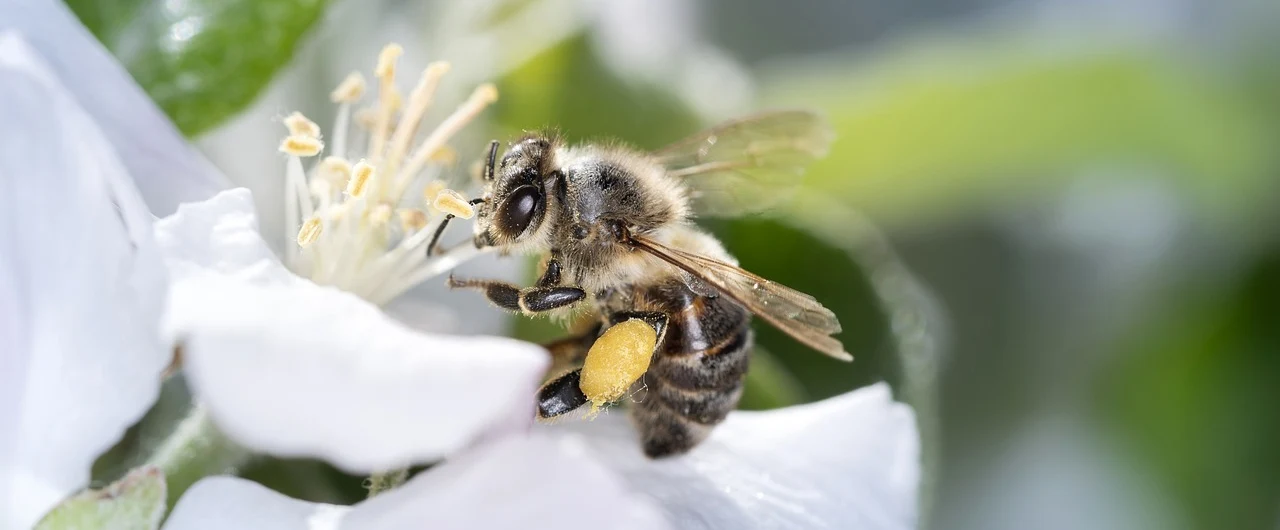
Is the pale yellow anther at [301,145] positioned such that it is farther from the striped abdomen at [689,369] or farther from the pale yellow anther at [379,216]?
the striped abdomen at [689,369]

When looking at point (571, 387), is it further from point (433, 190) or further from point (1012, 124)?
point (1012, 124)

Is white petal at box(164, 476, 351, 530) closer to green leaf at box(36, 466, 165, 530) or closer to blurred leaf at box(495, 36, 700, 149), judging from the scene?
green leaf at box(36, 466, 165, 530)

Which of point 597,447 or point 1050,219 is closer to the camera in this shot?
point 597,447

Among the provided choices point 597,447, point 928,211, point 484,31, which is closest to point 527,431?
point 597,447

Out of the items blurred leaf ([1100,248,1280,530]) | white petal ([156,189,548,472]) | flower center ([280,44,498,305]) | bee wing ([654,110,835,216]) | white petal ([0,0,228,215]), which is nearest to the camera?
white petal ([156,189,548,472])

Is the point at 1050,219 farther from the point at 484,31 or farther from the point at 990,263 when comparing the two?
the point at 484,31

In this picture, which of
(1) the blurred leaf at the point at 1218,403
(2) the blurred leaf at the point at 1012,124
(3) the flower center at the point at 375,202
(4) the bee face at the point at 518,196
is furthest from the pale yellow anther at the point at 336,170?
(1) the blurred leaf at the point at 1218,403

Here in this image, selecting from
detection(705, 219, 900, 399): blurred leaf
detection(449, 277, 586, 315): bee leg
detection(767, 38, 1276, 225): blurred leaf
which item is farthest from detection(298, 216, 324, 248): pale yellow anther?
detection(767, 38, 1276, 225): blurred leaf
